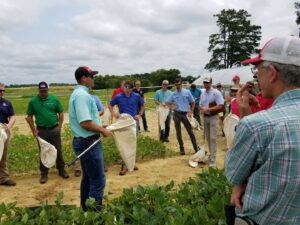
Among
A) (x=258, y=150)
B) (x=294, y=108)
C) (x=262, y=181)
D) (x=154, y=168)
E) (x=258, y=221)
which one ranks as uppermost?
(x=294, y=108)

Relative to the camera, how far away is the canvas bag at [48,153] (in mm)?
6434

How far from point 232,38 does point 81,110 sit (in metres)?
57.3

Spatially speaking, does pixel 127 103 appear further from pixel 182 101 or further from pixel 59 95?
pixel 59 95

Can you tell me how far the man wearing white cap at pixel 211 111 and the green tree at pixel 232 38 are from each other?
52.0 m

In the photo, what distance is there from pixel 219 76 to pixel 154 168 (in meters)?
24.9

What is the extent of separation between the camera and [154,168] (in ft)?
25.1

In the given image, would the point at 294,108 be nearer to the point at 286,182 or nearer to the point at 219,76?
the point at 286,182

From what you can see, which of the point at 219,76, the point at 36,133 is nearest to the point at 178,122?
the point at 36,133

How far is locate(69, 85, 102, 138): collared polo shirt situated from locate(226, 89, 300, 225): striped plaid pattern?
2.57 meters

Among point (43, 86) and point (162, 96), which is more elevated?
point (43, 86)

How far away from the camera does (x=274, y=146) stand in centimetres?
150

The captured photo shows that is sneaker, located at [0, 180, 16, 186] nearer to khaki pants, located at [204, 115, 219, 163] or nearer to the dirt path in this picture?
the dirt path

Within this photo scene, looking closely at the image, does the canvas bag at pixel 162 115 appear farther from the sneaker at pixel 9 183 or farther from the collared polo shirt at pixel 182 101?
the sneaker at pixel 9 183

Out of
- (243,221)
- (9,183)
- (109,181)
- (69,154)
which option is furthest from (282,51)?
(69,154)
